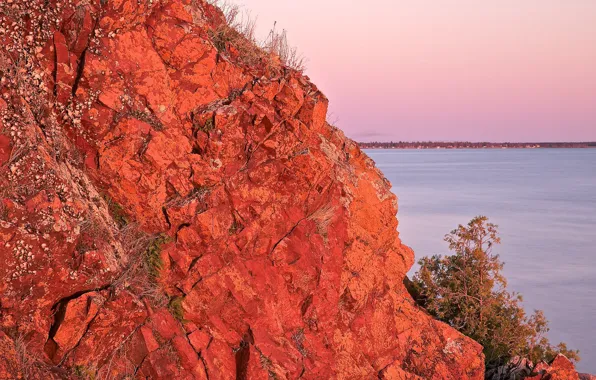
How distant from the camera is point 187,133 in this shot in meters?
7.71

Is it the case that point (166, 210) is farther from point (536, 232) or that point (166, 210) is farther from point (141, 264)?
point (536, 232)

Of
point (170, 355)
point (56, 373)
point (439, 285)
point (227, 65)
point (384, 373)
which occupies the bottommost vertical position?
point (56, 373)

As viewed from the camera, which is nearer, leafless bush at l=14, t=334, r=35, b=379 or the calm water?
leafless bush at l=14, t=334, r=35, b=379

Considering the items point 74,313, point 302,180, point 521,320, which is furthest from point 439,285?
point 74,313

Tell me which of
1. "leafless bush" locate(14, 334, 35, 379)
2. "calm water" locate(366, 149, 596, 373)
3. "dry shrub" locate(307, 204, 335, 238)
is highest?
"calm water" locate(366, 149, 596, 373)

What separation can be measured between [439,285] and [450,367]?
2.66 meters

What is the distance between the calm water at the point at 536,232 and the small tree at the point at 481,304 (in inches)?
293

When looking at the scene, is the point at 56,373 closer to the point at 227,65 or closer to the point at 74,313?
the point at 74,313

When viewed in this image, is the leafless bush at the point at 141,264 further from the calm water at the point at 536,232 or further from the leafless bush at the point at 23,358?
the calm water at the point at 536,232

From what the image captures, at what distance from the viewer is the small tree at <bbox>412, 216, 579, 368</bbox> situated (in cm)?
1139

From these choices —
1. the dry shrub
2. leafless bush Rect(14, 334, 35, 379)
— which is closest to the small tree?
the dry shrub

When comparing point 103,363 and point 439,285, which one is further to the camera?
point 439,285

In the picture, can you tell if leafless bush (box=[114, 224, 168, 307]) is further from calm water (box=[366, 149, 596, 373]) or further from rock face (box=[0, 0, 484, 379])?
calm water (box=[366, 149, 596, 373])

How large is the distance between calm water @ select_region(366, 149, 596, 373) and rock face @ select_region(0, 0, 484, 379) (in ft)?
43.7
